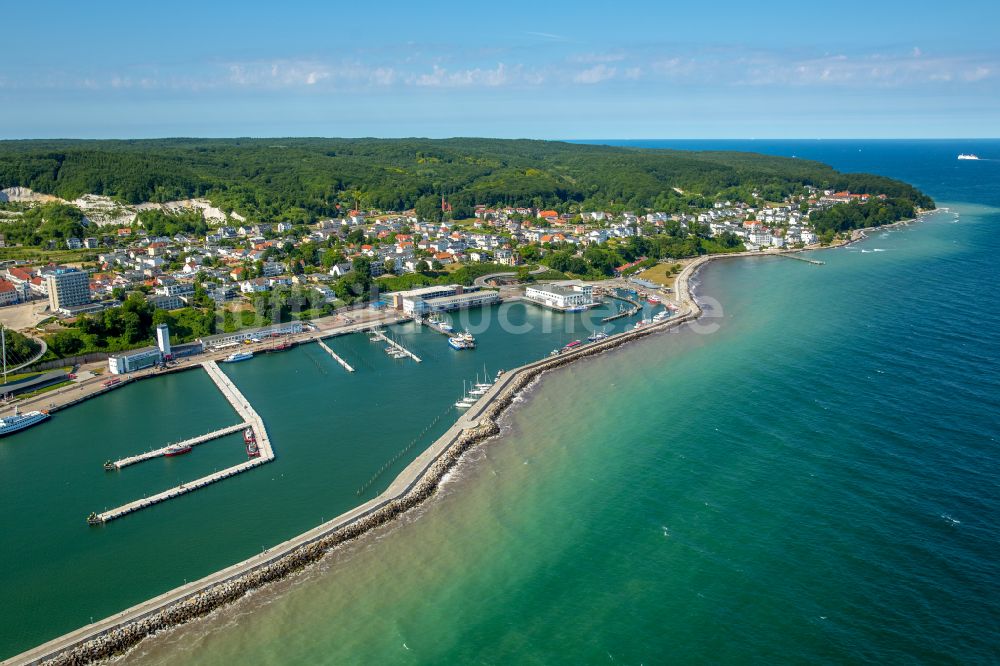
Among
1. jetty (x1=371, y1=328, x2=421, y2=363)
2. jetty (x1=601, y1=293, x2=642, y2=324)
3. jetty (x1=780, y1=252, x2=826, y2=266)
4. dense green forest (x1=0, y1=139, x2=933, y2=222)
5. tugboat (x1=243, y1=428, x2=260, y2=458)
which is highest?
dense green forest (x1=0, y1=139, x2=933, y2=222)

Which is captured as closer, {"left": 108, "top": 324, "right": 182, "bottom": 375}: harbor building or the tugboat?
the tugboat

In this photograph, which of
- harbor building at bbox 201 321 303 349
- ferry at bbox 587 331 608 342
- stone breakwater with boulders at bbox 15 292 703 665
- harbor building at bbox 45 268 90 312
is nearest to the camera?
stone breakwater with boulders at bbox 15 292 703 665

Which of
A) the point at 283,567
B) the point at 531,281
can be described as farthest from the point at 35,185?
the point at 283,567

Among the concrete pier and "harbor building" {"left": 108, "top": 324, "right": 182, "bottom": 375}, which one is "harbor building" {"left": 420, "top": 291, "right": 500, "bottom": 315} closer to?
"harbor building" {"left": 108, "top": 324, "right": 182, "bottom": 375}

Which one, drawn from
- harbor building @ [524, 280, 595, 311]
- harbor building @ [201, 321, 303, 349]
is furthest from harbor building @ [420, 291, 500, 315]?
harbor building @ [201, 321, 303, 349]

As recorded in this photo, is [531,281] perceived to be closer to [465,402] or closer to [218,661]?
[465,402]
